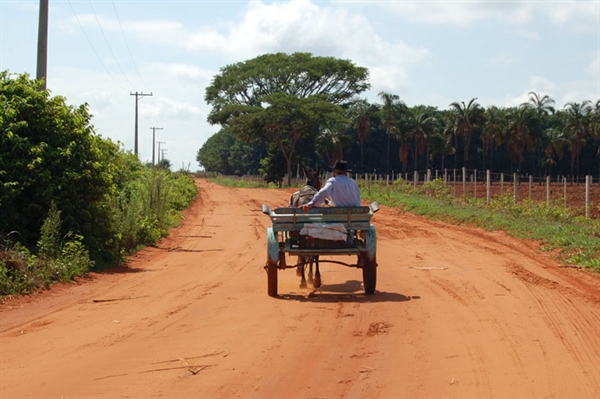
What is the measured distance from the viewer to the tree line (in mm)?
63844

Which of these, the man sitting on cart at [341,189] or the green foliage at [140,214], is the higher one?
the man sitting on cart at [341,189]

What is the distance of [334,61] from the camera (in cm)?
6694

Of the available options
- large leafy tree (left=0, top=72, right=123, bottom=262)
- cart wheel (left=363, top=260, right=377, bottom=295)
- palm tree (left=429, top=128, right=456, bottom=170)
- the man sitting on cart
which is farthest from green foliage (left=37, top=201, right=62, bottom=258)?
palm tree (left=429, top=128, right=456, bottom=170)

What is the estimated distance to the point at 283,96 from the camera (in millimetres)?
61750

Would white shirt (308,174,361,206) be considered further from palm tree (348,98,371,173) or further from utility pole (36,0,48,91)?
palm tree (348,98,371,173)

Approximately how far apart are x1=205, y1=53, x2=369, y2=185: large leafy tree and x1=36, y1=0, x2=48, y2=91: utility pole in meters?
42.9

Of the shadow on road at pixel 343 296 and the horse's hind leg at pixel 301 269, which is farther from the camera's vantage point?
the horse's hind leg at pixel 301 269

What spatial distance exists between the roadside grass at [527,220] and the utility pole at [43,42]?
12.8 m

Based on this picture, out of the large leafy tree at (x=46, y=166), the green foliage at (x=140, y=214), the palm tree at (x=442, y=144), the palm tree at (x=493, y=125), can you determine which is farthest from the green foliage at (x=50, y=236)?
the palm tree at (x=493, y=125)

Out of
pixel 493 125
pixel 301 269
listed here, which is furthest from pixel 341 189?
pixel 493 125

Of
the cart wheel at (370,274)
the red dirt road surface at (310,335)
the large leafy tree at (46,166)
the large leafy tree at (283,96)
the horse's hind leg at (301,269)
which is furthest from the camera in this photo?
the large leafy tree at (283,96)

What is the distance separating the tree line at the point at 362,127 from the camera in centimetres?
6384

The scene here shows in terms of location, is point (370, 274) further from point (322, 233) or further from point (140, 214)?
point (140, 214)

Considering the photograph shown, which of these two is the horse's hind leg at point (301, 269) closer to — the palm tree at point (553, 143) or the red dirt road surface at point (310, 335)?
the red dirt road surface at point (310, 335)
